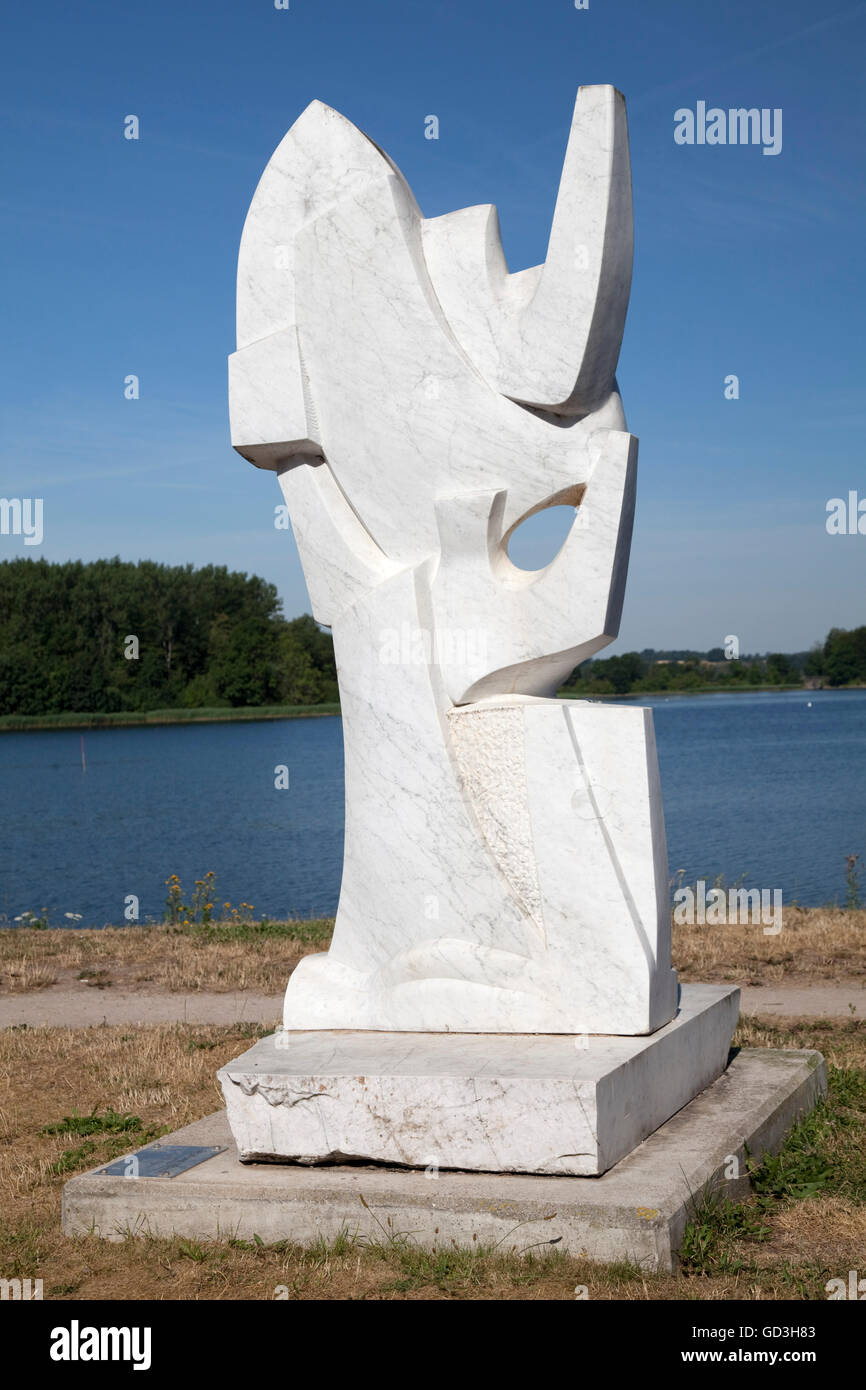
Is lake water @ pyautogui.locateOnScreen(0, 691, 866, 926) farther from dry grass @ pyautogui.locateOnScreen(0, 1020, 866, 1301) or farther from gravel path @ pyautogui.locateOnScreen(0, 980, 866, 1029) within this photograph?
dry grass @ pyautogui.locateOnScreen(0, 1020, 866, 1301)

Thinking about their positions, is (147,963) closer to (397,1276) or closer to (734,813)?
(397,1276)

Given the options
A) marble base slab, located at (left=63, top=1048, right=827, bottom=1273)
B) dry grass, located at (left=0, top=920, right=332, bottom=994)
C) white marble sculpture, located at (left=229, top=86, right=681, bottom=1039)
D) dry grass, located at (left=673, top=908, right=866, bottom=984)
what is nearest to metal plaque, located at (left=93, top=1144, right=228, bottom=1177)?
marble base slab, located at (left=63, top=1048, right=827, bottom=1273)

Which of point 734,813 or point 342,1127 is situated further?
point 734,813

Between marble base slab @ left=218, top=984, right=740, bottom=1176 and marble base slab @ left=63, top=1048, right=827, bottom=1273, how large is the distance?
74 millimetres

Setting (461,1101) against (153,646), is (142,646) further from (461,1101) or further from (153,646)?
(461,1101)

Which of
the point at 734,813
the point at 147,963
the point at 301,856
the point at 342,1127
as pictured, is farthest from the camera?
the point at 734,813

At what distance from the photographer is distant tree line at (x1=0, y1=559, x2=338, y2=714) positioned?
149 ft

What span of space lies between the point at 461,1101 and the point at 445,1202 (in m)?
0.34

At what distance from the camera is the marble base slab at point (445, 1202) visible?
404 cm

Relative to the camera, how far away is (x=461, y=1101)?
442cm

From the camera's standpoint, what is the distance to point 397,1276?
4004 mm

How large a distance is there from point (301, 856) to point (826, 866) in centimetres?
756

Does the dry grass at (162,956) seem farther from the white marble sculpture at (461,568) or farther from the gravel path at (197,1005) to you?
the white marble sculpture at (461,568)

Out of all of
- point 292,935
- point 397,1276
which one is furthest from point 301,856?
point 397,1276
